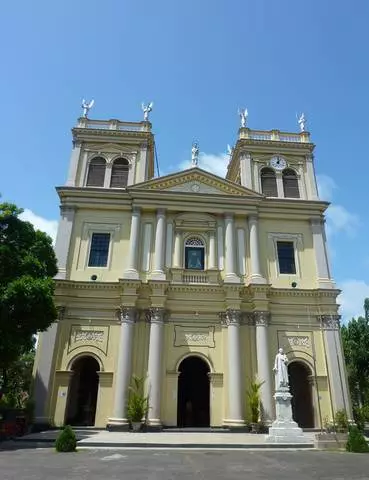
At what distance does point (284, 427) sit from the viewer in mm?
15250

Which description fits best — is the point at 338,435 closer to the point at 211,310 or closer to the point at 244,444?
the point at 244,444

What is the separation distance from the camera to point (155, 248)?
23016mm

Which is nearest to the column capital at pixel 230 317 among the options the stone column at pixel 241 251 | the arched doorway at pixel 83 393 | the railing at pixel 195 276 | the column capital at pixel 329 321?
the railing at pixel 195 276

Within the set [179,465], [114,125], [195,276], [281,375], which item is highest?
[114,125]

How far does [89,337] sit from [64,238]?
6.10 m

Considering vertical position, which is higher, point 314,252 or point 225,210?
point 225,210

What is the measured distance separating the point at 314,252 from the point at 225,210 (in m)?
6.09

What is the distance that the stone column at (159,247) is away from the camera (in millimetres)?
21938

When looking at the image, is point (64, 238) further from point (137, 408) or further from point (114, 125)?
point (137, 408)

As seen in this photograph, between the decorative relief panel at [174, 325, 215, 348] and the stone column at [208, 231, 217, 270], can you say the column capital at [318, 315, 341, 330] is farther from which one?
the stone column at [208, 231, 217, 270]

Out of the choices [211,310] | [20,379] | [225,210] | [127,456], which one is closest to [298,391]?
[211,310]

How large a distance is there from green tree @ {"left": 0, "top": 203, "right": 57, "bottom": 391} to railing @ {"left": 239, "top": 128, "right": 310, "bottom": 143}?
55.4 ft

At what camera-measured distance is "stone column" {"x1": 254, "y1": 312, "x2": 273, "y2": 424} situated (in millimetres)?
19500

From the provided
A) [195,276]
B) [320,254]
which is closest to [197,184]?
[195,276]
